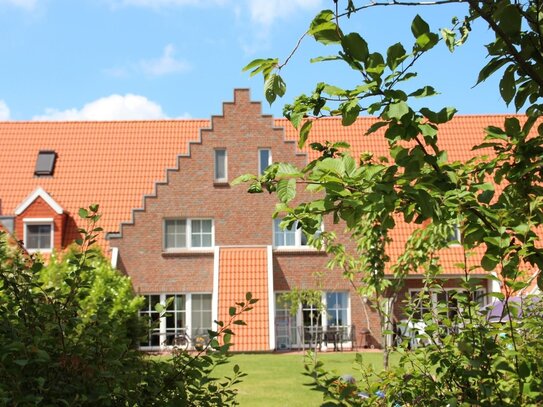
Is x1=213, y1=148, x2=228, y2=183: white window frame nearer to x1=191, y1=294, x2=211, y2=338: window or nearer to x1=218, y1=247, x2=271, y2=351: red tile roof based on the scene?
x1=218, y1=247, x2=271, y2=351: red tile roof

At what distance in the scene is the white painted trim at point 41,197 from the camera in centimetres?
2700

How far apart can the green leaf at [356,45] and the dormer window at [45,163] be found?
27337mm

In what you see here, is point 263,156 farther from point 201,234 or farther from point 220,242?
point 201,234

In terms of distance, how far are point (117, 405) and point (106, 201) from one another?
82.4 feet

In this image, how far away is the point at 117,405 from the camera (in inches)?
163

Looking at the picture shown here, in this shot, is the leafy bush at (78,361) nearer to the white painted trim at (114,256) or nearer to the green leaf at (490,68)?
the green leaf at (490,68)

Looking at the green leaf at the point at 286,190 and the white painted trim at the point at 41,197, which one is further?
the white painted trim at the point at 41,197

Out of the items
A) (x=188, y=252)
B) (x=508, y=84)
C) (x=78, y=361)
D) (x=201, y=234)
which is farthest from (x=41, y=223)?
(x=508, y=84)

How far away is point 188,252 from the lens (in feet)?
88.1

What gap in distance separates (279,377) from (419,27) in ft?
49.7

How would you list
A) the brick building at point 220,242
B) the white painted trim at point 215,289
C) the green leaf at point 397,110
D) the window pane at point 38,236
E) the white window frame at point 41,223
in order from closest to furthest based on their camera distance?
the green leaf at point 397,110 < the white painted trim at point 215,289 < the brick building at point 220,242 < the white window frame at point 41,223 < the window pane at point 38,236

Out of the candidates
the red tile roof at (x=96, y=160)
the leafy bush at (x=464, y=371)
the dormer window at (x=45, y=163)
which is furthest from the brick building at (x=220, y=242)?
the leafy bush at (x=464, y=371)

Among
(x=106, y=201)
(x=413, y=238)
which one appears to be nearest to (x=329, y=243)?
(x=413, y=238)

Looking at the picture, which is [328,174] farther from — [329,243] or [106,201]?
[106,201]
